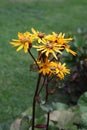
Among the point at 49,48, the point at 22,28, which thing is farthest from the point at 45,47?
the point at 22,28

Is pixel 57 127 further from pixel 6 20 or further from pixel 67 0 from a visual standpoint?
pixel 67 0

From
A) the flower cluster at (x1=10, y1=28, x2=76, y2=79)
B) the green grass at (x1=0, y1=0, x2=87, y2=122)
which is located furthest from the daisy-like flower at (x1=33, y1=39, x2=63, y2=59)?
the green grass at (x1=0, y1=0, x2=87, y2=122)

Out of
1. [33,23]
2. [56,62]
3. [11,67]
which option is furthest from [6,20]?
[56,62]

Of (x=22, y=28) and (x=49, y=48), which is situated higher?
(x=22, y=28)

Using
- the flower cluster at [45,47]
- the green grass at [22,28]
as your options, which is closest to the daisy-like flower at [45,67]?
the flower cluster at [45,47]

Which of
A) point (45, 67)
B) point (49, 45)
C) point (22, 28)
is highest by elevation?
point (22, 28)

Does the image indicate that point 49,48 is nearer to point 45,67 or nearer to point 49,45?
point 49,45

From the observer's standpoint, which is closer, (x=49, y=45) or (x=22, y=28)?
(x=49, y=45)

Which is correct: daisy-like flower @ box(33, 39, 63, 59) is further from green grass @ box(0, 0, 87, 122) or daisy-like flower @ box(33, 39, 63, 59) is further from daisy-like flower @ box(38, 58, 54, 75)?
green grass @ box(0, 0, 87, 122)
